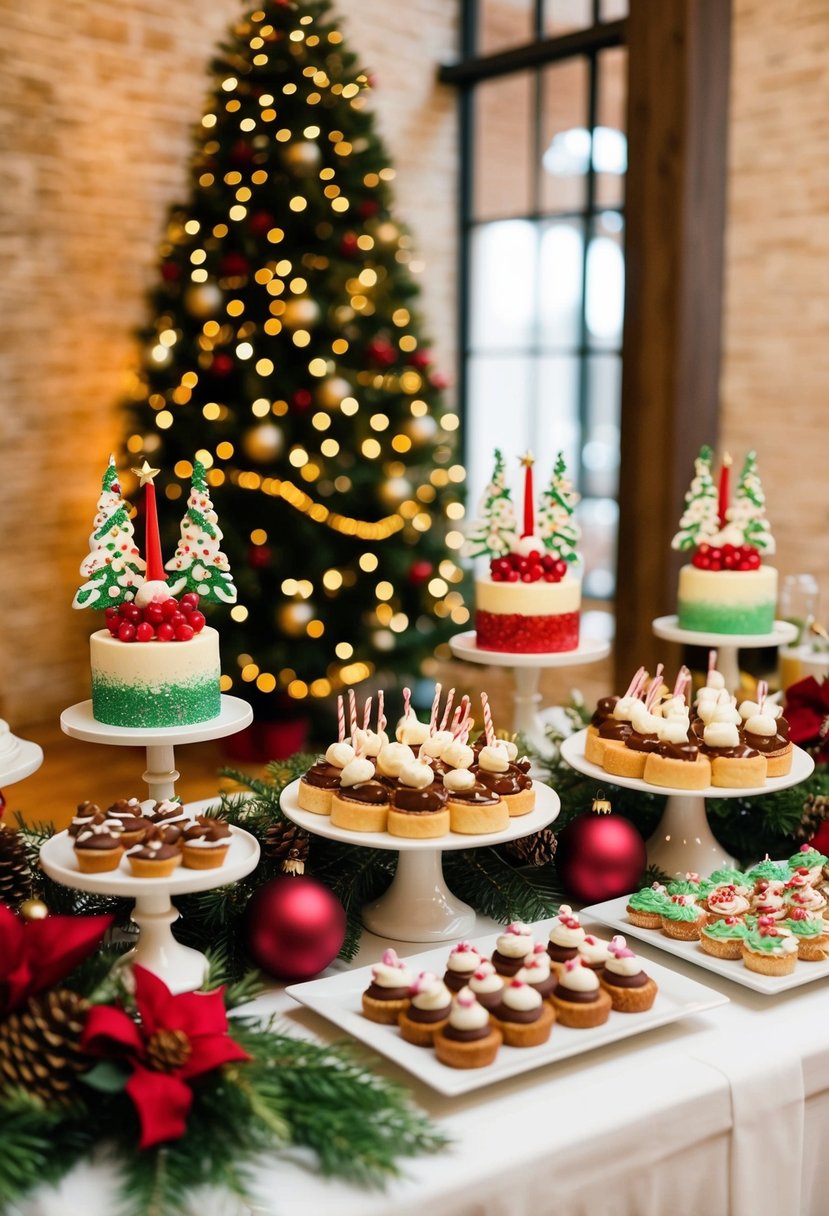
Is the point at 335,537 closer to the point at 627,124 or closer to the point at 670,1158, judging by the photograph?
the point at 627,124

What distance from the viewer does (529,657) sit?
7.75 feet

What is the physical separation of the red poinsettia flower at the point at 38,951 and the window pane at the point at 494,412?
5078 mm

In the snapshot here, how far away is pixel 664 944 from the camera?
156 centimetres

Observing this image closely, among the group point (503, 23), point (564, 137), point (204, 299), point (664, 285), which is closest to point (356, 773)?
point (664, 285)

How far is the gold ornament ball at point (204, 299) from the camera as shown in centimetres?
472

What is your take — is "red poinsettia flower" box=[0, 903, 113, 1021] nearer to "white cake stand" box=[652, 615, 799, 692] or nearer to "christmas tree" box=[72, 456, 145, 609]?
"christmas tree" box=[72, 456, 145, 609]

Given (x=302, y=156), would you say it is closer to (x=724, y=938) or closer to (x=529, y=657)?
(x=529, y=657)

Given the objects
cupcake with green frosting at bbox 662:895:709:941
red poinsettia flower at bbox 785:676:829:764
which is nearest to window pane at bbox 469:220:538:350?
red poinsettia flower at bbox 785:676:829:764

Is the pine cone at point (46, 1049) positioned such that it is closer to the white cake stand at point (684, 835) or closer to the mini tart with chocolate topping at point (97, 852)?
the mini tart with chocolate topping at point (97, 852)

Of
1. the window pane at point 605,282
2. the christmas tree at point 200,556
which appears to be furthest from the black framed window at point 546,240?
the christmas tree at point 200,556

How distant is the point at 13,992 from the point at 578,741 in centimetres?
102

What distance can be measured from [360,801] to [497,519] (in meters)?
1.06

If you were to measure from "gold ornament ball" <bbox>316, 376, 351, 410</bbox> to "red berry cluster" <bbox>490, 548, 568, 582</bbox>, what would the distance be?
7.40ft

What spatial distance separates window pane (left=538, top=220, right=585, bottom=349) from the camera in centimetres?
589
